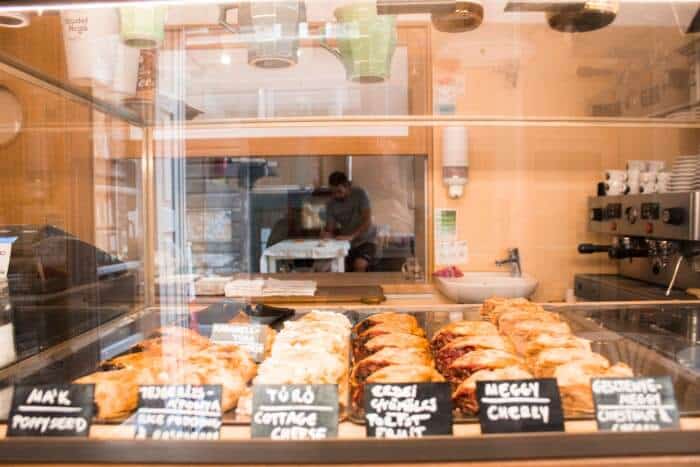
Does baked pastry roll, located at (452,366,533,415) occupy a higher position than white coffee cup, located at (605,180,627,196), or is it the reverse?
white coffee cup, located at (605,180,627,196)

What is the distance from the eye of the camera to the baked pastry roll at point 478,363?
1146 mm

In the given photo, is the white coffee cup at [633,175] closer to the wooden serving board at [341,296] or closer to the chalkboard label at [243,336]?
the wooden serving board at [341,296]

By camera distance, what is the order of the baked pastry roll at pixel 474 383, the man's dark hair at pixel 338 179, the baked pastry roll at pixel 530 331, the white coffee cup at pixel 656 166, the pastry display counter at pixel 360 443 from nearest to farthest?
the pastry display counter at pixel 360 443
the baked pastry roll at pixel 474 383
the baked pastry roll at pixel 530 331
the white coffee cup at pixel 656 166
the man's dark hair at pixel 338 179

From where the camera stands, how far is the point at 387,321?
1522 mm

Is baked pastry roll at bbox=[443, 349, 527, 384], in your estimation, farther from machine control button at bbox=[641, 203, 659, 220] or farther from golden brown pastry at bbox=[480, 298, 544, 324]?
machine control button at bbox=[641, 203, 659, 220]

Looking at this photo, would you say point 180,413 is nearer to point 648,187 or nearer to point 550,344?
point 550,344

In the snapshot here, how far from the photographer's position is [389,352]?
123cm

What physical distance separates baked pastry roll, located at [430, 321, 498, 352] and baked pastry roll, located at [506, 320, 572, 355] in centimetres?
5

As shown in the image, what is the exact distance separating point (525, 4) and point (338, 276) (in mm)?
1866

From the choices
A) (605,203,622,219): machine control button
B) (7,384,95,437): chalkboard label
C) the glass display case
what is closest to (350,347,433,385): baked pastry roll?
the glass display case

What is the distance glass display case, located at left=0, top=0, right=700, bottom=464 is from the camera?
1.00 metres

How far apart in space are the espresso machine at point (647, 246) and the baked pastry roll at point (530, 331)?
40.1 inches

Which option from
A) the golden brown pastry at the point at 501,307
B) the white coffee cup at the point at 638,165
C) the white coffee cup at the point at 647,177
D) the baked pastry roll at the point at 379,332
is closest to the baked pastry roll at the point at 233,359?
the baked pastry roll at the point at 379,332

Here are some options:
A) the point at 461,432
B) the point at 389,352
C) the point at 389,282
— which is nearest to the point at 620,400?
the point at 461,432
